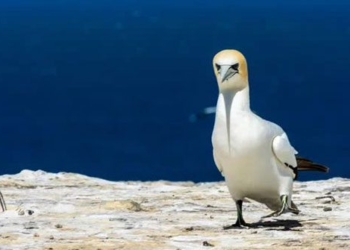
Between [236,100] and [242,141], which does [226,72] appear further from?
[242,141]

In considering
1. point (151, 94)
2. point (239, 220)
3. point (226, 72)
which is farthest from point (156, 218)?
Result: point (151, 94)

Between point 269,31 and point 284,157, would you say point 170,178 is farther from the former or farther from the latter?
point 269,31

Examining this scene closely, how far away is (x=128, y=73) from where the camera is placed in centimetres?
9988

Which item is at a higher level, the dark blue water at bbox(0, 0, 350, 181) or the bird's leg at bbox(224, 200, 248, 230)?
the dark blue water at bbox(0, 0, 350, 181)

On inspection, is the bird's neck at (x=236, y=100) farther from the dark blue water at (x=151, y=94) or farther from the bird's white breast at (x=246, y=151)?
the dark blue water at (x=151, y=94)

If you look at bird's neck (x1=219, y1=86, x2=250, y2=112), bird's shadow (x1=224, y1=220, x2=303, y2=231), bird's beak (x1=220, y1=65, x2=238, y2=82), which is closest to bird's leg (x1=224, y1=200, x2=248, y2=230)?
bird's shadow (x1=224, y1=220, x2=303, y2=231)

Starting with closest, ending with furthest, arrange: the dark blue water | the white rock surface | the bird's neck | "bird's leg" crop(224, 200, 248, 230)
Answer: the white rock surface → the bird's neck → "bird's leg" crop(224, 200, 248, 230) → the dark blue water

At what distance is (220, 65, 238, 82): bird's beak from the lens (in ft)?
38.9

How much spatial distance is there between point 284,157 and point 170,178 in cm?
3001

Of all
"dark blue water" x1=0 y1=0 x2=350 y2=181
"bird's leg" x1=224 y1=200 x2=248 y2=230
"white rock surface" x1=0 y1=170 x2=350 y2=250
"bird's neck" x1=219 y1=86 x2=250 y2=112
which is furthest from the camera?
"dark blue water" x1=0 y1=0 x2=350 y2=181

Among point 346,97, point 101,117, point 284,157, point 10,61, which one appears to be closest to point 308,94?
point 346,97

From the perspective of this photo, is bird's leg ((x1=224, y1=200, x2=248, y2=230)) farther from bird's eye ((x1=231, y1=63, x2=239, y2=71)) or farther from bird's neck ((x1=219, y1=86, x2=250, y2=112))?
bird's eye ((x1=231, y1=63, x2=239, y2=71))

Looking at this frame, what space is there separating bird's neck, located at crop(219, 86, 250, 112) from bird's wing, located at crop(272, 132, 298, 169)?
1.19 feet

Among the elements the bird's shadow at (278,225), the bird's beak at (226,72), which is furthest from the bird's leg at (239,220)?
the bird's beak at (226,72)
